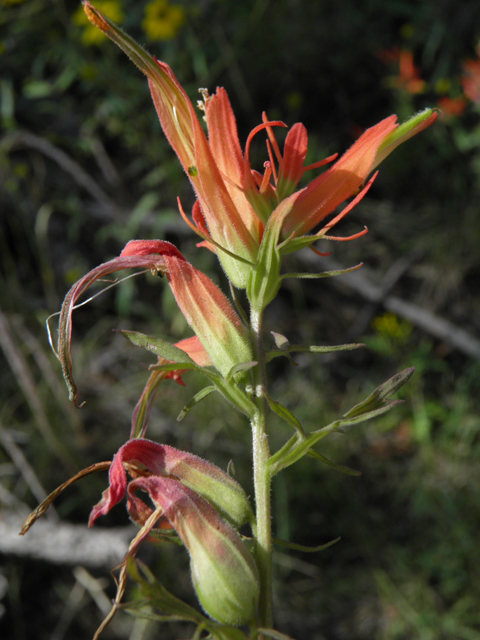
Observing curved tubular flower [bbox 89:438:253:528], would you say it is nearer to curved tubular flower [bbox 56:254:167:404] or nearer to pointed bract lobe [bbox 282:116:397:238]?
curved tubular flower [bbox 56:254:167:404]

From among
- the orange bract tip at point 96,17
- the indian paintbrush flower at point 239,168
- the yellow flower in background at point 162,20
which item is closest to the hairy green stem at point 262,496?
the indian paintbrush flower at point 239,168

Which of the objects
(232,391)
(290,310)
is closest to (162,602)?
(232,391)

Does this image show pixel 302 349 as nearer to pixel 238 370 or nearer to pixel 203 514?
pixel 238 370

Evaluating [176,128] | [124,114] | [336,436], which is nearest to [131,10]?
[124,114]

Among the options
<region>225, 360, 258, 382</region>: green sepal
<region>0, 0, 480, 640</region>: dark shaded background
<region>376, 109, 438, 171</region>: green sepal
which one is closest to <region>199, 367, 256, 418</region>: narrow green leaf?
<region>225, 360, 258, 382</region>: green sepal

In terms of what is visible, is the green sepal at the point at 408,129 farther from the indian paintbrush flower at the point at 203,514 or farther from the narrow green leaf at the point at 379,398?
the indian paintbrush flower at the point at 203,514

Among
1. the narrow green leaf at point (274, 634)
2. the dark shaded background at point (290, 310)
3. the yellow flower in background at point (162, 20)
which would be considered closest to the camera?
the narrow green leaf at point (274, 634)
